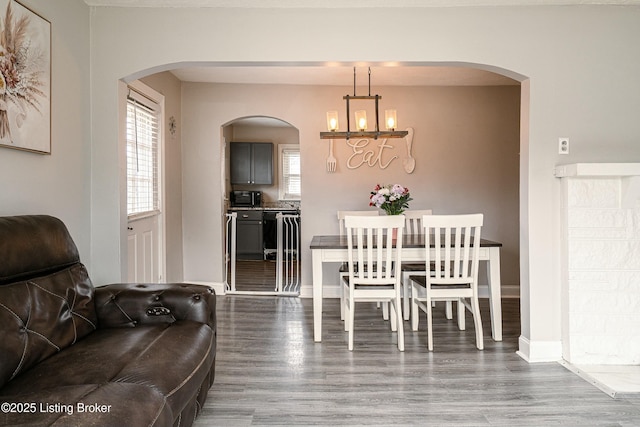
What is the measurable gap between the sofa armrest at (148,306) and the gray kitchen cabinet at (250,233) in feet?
18.5

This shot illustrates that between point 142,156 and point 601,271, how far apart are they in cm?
391

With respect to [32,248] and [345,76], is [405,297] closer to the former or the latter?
[345,76]

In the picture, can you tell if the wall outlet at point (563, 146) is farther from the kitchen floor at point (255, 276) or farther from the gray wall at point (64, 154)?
the kitchen floor at point (255, 276)

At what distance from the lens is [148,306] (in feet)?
7.58

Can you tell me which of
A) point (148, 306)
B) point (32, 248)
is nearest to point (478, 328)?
point (148, 306)

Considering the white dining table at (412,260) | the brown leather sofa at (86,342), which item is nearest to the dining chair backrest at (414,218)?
the white dining table at (412,260)

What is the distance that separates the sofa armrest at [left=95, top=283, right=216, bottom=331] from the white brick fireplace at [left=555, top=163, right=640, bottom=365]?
8.14 feet

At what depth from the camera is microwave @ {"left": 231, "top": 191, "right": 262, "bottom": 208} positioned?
329 inches

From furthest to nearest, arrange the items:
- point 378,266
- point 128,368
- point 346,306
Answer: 1. point 346,306
2. point 378,266
3. point 128,368

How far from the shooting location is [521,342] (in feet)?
10.7

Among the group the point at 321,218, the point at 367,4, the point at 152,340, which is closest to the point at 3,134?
the point at 152,340

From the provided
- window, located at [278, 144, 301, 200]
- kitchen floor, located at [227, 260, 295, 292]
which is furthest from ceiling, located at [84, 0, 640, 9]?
window, located at [278, 144, 301, 200]

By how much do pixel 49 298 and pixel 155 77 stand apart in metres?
3.01

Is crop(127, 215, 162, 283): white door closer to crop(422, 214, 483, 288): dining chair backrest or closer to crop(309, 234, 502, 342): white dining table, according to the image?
crop(309, 234, 502, 342): white dining table
